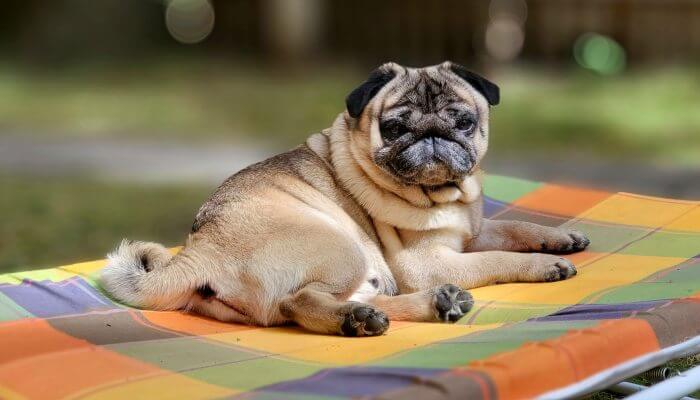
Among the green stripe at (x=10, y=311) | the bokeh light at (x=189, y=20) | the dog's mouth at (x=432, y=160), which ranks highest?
the bokeh light at (x=189, y=20)

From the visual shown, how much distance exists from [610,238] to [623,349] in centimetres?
164

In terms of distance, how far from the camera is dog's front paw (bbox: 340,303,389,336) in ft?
10.6

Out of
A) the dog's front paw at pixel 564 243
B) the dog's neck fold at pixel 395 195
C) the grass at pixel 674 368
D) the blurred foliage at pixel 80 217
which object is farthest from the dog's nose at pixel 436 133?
the blurred foliage at pixel 80 217

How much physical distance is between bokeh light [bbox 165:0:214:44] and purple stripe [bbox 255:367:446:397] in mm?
12961

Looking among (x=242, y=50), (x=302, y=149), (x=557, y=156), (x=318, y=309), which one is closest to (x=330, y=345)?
(x=318, y=309)

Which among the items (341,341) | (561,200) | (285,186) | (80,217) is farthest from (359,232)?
(80,217)

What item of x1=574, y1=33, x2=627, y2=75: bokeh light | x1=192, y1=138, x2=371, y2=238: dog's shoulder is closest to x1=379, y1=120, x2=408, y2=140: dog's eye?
x1=192, y1=138, x2=371, y2=238: dog's shoulder

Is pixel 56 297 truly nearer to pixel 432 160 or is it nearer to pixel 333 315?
pixel 333 315

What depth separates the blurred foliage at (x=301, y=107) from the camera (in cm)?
991

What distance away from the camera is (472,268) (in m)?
3.83

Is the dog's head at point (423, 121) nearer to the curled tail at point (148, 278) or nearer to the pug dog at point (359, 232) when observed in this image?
the pug dog at point (359, 232)

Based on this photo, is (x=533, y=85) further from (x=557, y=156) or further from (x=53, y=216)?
(x=53, y=216)

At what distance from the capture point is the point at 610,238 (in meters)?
4.48

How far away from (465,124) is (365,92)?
402 millimetres
